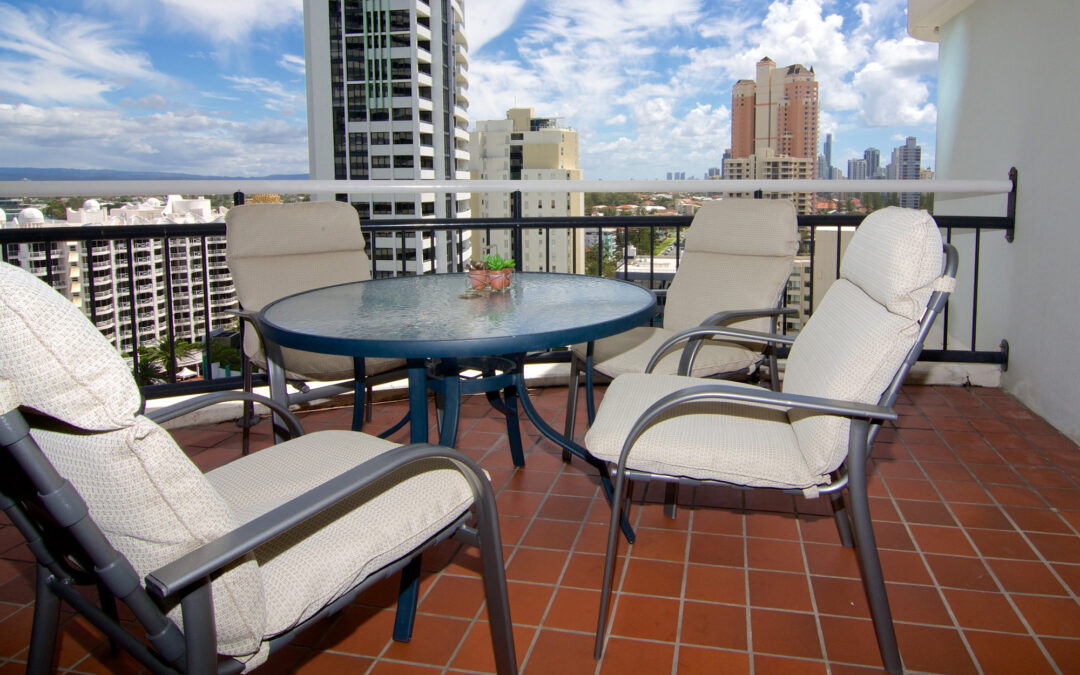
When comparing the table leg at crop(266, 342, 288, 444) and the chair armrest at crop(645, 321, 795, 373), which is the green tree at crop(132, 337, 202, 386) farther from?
the chair armrest at crop(645, 321, 795, 373)

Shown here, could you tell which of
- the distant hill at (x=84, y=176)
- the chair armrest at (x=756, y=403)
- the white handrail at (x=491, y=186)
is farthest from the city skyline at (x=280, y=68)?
the chair armrest at (x=756, y=403)

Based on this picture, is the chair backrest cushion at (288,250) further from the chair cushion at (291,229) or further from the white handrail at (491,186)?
the white handrail at (491,186)

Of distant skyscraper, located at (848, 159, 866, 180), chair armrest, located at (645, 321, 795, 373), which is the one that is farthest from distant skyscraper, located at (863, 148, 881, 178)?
chair armrest, located at (645, 321, 795, 373)

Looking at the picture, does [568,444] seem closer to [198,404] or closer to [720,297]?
[720,297]

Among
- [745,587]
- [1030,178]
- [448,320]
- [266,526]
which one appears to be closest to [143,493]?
[266,526]

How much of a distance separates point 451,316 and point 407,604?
723 millimetres

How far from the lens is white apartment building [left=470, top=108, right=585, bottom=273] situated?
4145mm

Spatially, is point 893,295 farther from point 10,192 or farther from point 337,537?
point 10,192

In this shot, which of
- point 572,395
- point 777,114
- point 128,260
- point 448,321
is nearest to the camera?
point 448,321

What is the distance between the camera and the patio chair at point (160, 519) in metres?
0.82

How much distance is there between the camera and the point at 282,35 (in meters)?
39.6

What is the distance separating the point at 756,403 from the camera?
157cm

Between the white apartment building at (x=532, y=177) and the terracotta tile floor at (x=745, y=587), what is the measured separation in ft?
3.33

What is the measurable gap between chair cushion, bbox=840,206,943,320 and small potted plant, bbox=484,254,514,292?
111 cm
